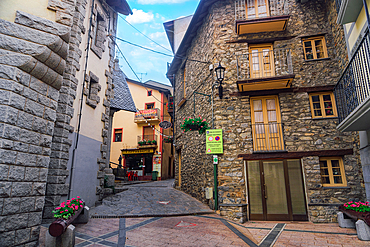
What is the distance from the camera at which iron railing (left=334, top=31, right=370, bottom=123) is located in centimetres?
507

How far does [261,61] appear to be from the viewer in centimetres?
854

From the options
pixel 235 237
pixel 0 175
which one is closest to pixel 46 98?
pixel 0 175

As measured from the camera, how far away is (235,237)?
524 cm

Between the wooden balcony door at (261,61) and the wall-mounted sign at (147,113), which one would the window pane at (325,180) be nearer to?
the wooden balcony door at (261,61)

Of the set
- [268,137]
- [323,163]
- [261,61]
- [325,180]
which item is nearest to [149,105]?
[261,61]

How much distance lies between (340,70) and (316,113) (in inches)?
62.9

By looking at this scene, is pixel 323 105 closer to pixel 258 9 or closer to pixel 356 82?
pixel 356 82

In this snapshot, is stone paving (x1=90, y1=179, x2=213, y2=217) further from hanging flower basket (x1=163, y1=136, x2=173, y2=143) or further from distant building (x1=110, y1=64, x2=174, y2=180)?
distant building (x1=110, y1=64, x2=174, y2=180)

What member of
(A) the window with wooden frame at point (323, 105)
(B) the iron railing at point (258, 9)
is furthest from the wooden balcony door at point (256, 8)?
(A) the window with wooden frame at point (323, 105)

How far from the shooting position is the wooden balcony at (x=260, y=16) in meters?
8.08

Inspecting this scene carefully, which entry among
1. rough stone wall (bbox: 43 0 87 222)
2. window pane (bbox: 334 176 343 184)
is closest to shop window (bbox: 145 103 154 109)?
rough stone wall (bbox: 43 0 87 222)

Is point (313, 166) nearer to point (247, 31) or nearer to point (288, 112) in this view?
point (288, 112)

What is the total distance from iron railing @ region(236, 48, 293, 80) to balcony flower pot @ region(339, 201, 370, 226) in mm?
4474

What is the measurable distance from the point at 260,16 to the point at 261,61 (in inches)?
Result: 69.4
